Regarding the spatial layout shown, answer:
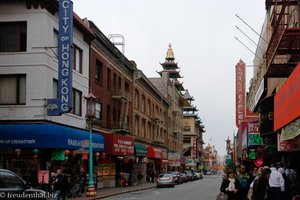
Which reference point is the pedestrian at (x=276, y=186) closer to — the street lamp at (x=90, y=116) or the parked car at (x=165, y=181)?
the street lamp at (x=90, y=116)

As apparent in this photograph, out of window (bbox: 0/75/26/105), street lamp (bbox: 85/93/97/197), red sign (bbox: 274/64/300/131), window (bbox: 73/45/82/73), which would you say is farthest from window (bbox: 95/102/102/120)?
red sign (bbox: 274/64/300/131)

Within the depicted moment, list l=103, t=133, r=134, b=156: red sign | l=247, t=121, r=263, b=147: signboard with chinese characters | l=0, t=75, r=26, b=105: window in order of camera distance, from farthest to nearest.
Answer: l=103, t=133, r=134, b=156: red sign → l=247, t=121, r=263, b=147: signboard with chinese characters → l=0, t=75, r=26, b=105: window

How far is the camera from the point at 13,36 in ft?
99.2

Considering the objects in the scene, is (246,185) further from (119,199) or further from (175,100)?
(175,100)

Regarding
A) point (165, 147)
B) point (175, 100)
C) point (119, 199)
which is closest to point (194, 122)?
point (175, 100)

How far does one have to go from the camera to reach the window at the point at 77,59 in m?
34.6

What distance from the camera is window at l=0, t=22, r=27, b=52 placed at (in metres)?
30.1

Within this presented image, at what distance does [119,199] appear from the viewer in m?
29.6

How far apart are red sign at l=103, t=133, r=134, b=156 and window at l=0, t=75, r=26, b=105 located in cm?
1013

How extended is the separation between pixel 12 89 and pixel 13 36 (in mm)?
3136

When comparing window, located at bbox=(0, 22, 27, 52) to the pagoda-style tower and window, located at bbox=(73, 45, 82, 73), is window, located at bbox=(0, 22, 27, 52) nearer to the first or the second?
window, located at bbox=(73, 45, 82, 73)

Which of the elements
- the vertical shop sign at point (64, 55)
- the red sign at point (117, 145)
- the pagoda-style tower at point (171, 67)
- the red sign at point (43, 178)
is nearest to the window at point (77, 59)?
the vertical shop sign at point (64, 55)

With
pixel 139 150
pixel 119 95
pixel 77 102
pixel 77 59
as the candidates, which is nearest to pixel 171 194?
pixel 77 102

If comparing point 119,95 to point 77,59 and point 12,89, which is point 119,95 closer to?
point 77,59
